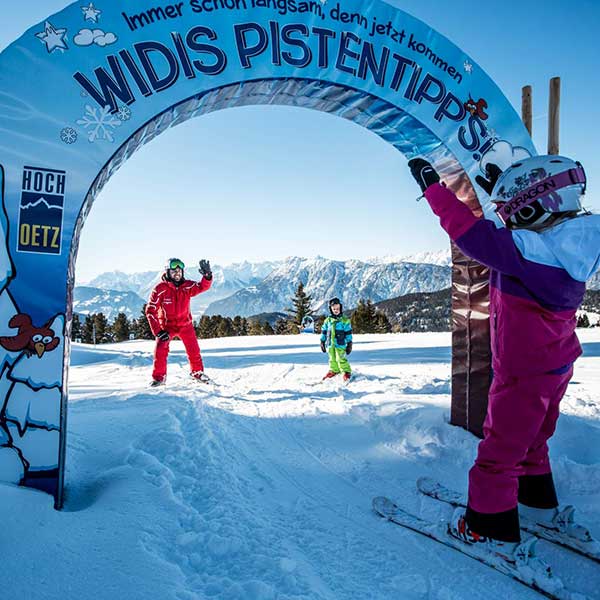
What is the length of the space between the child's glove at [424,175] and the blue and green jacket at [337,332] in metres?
4.93

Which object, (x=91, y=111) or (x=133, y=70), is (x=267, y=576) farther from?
(x=133, y=70)

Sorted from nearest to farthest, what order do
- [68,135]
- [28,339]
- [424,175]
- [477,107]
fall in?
[424,175] < [28,339] < [68,135] < [477,107]

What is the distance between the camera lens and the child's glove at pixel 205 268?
6.53 m

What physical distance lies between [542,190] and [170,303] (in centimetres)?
576

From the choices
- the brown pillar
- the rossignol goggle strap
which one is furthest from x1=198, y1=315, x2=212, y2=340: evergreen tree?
the rossignol goggle strap

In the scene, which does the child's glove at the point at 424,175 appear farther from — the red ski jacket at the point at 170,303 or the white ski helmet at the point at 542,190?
the red ski jacket at the point at 170,303

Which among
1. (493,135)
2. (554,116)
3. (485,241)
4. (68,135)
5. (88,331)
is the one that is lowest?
(88,331)

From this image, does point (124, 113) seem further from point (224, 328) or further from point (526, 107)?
point (224, 328)

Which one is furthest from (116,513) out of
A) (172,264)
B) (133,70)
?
(172,264)

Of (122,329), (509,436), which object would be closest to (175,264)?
(509,436)

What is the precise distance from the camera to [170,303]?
265 inches

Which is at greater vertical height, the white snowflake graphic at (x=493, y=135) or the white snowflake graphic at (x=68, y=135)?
the white snowflake graphic at (x=493, y=135)

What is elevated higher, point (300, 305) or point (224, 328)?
point (300, 305)

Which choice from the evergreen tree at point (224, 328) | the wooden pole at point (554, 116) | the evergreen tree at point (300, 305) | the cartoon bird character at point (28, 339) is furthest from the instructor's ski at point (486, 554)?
the evergreen tree at point (224, 328)
